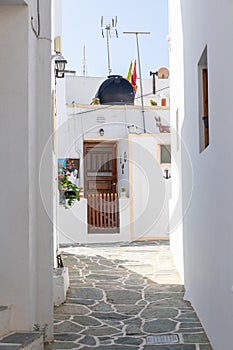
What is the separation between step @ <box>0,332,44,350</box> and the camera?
446 cm

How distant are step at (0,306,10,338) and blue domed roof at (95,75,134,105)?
15146 millimetres

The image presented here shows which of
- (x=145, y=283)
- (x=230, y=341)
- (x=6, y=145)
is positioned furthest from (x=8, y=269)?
(x=145, y=283)

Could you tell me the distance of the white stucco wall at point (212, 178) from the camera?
4336 millimetres

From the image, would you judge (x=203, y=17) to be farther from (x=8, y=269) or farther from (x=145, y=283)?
(x=145, y=283)

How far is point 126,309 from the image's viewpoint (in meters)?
7.44

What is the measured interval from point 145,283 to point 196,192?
309cm

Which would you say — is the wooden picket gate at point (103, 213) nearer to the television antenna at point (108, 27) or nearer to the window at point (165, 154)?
the window at point (165, 154)

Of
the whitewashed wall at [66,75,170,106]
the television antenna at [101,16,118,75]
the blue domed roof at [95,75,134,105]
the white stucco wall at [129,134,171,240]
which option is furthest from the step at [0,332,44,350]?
the television antenna at [101,16,118,75]

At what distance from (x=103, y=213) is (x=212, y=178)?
469 inches

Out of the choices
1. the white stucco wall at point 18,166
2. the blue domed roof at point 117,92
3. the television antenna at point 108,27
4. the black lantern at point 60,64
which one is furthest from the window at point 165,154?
the white stucco wall at point 18,166

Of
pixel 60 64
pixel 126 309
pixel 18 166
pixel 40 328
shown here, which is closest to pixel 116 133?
pixel 60 64

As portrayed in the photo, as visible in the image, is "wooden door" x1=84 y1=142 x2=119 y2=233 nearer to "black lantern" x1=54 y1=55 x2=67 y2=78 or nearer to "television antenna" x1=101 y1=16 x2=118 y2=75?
"television antenna" x1=101 y1=16 x2=118 y2=75

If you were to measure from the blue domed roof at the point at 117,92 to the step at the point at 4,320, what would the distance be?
1515 cm

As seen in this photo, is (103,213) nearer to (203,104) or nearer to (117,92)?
(117,92)
